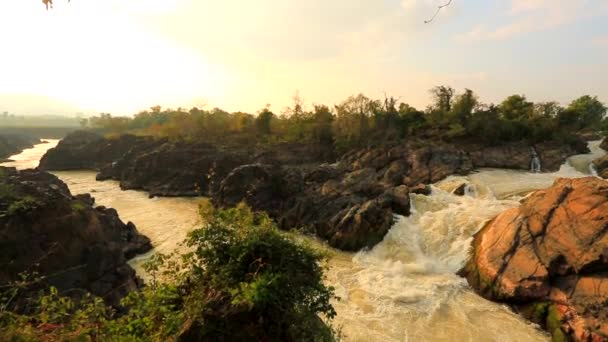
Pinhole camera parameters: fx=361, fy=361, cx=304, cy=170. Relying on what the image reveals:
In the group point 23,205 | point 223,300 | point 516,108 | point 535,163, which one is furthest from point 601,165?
point 23,205

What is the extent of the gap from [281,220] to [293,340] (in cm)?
1729

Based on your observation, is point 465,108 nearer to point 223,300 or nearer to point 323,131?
point 323,131

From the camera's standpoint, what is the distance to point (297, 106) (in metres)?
50.6

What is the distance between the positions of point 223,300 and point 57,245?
1052 cm

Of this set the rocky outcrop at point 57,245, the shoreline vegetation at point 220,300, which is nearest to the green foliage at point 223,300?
the shoreline vegetation at point 220,300

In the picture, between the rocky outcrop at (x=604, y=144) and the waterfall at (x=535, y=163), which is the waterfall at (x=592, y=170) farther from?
→ the rocky outcrop at (x=604, y=144)

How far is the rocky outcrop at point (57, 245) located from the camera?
12.0m

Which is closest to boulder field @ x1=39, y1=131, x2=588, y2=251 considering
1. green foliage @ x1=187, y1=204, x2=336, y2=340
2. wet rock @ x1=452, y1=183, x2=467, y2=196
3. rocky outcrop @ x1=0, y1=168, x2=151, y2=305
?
wet rock @ x1=452, y1=183, x2=467, y2=196

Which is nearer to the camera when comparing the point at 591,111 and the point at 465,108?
the point at 465,108

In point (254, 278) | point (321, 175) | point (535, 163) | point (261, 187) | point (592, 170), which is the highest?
point (254, 278)

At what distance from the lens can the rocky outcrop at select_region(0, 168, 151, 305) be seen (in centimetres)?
1196

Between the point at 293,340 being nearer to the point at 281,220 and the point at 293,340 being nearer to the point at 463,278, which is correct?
the point at 463,278

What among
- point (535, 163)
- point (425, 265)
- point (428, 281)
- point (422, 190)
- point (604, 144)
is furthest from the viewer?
point (604, 144)

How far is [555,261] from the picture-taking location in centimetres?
1364
